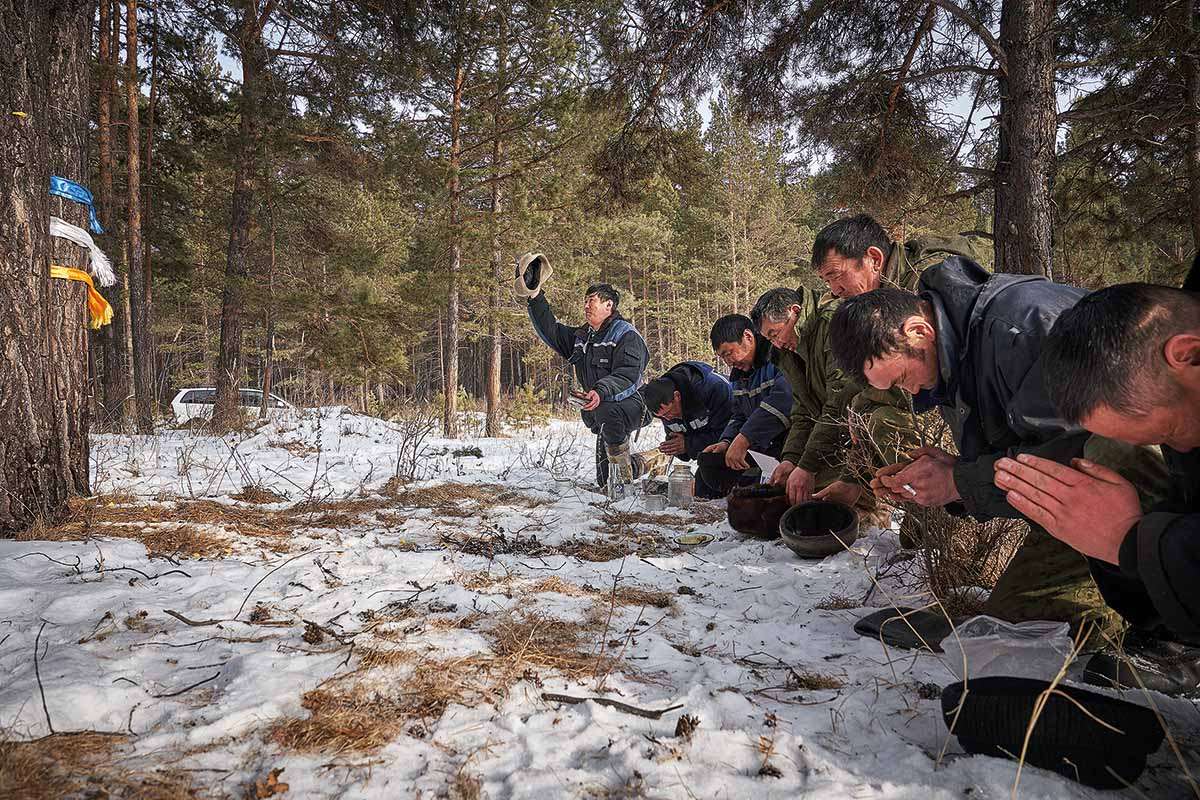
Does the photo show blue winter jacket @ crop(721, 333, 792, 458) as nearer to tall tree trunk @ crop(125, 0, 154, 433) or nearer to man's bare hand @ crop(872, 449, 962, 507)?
man's bare hand @ crop(872, 449, 962, 507)

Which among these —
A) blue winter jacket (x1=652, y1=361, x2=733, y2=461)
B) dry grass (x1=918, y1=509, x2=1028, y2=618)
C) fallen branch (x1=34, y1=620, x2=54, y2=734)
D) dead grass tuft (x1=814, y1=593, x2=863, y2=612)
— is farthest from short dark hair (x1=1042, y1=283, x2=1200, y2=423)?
blue winter jacket (x1=652, y1=361, x2=733, y2=461)

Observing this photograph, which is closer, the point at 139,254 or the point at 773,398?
the point at 773,398

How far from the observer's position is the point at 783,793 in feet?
4.06

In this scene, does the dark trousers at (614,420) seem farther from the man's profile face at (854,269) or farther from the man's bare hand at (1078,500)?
the man's bare hand at (1078,500)

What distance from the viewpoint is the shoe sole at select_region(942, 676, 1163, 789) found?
1.24m

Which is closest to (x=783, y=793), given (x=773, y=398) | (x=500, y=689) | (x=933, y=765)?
(x=933, y=765)

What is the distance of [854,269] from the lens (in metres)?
3.08

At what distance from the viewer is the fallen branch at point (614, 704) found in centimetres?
150

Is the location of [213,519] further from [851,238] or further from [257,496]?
[851,238]

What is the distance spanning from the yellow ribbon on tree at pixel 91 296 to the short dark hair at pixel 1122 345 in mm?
3899

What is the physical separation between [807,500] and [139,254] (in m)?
9.99

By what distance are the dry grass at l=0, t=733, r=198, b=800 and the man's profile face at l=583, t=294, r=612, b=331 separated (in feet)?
15.8

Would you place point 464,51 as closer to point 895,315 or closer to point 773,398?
point 773,398

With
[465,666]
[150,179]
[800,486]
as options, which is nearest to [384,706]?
[465,666]
